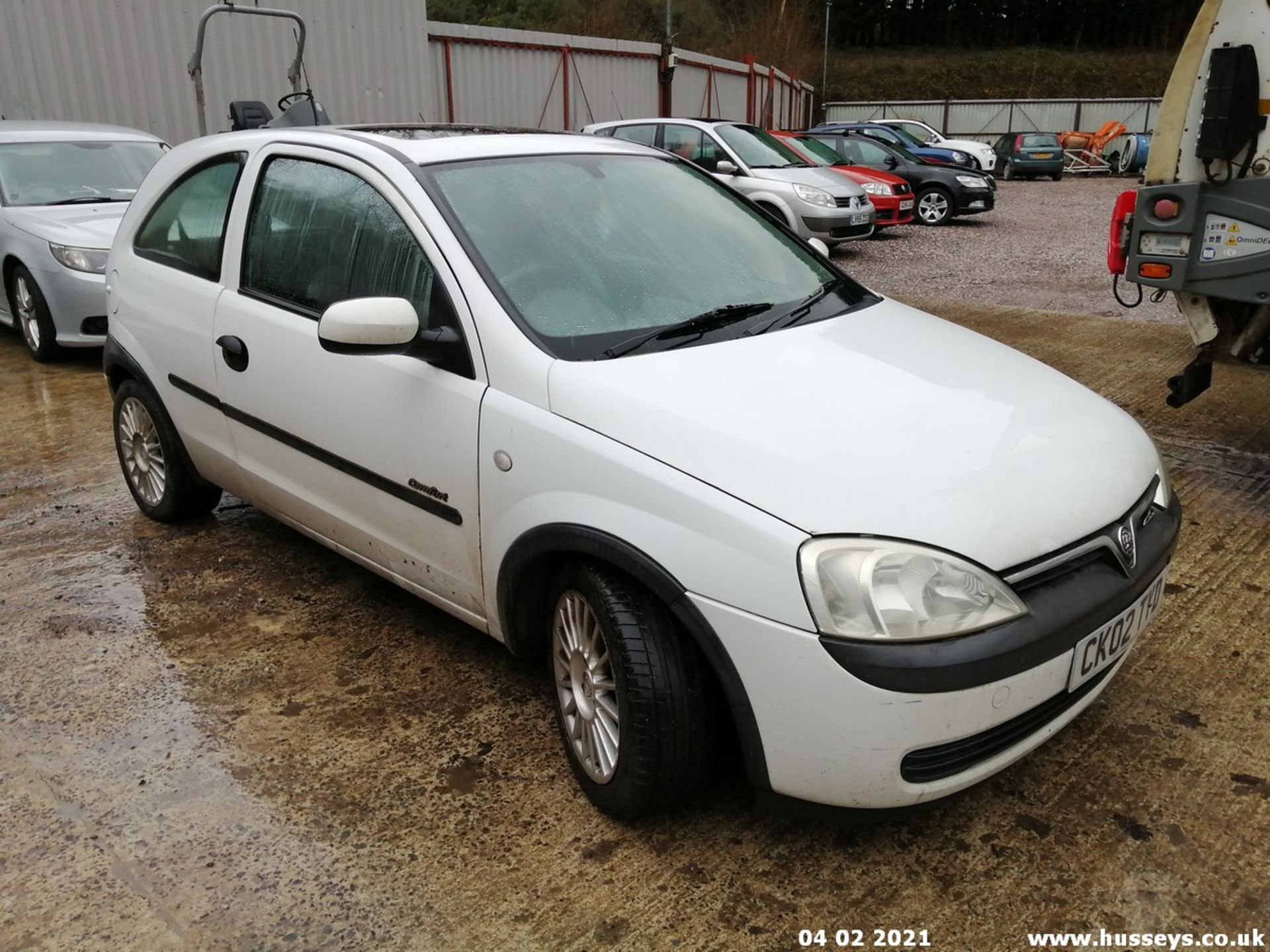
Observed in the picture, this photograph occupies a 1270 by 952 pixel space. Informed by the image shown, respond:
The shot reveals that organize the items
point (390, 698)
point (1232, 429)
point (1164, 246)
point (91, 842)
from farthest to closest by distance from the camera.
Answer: point (1232, 429), point (1164, 246), point (390, 698), point (91, 842)

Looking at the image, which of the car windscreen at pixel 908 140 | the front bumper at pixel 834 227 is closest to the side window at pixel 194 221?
the front bumper at pixel 834 227

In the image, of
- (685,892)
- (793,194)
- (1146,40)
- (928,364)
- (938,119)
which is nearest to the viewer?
(685,892)

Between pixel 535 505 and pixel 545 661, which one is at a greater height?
pixel 535 505

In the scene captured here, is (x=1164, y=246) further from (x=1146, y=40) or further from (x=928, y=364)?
(x=1146, y=40)

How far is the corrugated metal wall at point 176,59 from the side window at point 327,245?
883 centimetres

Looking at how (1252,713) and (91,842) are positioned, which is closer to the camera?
(91,842)

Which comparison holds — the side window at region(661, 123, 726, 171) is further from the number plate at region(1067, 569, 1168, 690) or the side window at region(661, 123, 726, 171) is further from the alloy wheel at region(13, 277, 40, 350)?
the number plate at region(1067, 569, 1168, 690)

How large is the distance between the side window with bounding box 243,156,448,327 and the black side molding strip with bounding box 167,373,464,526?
0.42 metres

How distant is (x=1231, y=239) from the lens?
4434mm

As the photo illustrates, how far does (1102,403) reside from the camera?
3010 mm

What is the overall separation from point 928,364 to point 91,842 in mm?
2453

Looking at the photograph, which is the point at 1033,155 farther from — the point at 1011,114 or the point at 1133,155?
the point at 1011,114

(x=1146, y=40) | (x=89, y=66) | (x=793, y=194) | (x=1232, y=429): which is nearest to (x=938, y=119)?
(x=1146, y=40)

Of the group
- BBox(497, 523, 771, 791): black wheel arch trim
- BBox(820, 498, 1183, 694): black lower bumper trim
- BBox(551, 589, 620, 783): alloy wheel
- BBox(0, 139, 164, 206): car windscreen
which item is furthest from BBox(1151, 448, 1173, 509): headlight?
BBox(0, 139, 164, 206): car windscreen
